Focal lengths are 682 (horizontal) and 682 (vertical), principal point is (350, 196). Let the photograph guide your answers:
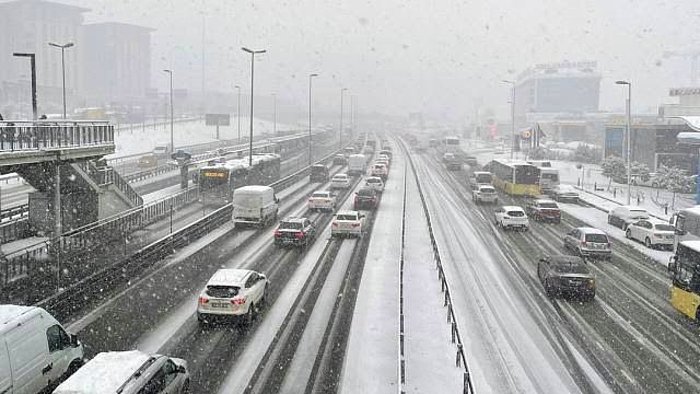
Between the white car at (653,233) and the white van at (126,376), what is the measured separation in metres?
26.4

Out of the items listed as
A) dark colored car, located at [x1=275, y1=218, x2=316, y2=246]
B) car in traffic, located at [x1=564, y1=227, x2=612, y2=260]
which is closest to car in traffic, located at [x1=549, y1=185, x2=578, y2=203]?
car in traffic, located at [x1=564, y1=227, x2=612, y2=260]

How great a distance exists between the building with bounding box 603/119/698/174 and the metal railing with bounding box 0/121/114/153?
5471 centimetres

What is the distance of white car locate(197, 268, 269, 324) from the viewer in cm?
1806

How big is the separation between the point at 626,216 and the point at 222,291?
90.7 feet

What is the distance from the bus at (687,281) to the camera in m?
20.0

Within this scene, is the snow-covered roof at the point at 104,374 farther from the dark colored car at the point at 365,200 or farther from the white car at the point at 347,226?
the dark colored car at the point at 365,200

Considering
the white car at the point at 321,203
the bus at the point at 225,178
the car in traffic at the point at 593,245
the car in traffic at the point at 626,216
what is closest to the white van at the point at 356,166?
the bus at the point at 225,178

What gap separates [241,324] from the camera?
60.1 feet

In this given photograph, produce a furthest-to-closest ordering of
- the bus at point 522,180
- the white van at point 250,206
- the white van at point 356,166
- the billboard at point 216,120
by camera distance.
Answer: the billboard at point 216,120
the white van at point 356,166
the bus at point 522,180
the white van at point 250,206

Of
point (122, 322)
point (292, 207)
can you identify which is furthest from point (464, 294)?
point (292, 207)

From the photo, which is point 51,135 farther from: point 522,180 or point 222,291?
point 522,180

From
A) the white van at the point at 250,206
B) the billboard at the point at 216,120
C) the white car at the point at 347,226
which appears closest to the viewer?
the white car at the point at 347,226

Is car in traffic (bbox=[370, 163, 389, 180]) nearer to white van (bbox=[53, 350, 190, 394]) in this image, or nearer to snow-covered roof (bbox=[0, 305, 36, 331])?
white van (bbox=[53, 350, 190, 394])

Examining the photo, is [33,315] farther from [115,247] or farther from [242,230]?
[242,230]
